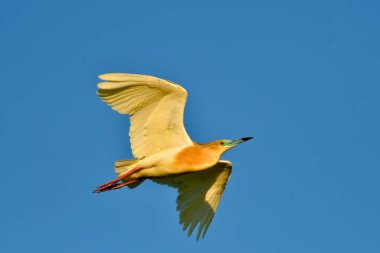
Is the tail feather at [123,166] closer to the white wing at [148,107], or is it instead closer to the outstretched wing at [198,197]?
the white wing at [148,107]

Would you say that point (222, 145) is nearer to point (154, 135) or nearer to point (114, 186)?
point (154, 135)

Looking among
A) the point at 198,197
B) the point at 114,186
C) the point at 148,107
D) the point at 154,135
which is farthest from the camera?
the point at 198,197

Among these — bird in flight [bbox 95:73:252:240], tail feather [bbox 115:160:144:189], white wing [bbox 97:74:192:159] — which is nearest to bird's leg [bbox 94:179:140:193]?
bird in flight [bbox 95:73:252:240]

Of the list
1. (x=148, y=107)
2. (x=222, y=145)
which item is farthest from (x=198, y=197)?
(x=148, y=107)

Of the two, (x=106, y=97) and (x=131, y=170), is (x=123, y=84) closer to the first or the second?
(x=106, y=97)

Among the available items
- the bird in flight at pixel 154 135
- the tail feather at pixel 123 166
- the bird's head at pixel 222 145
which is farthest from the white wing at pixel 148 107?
the bird's head at pixel 222 145

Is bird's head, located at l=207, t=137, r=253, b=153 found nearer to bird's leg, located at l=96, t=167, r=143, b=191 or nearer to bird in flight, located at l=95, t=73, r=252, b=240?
bird in flight, located at l=95, t=73, r=252, b=240

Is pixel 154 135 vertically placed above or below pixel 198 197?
above
